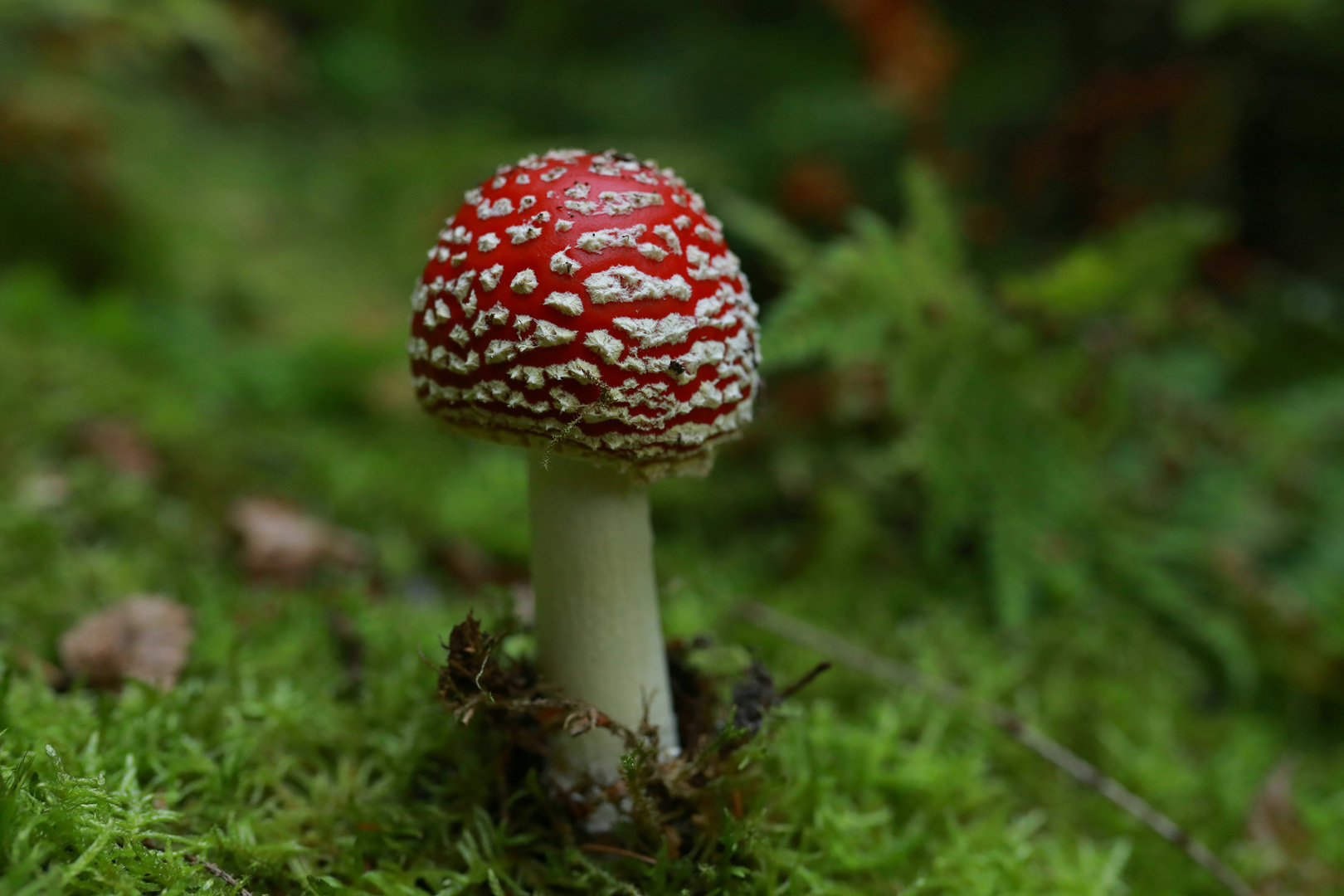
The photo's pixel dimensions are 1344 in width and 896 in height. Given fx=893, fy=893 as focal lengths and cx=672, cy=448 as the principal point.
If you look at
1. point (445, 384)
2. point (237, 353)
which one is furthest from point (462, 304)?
point (237, 353)

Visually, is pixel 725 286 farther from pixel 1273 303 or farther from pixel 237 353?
pixel 1273 303

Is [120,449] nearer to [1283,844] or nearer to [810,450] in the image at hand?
[810,450]

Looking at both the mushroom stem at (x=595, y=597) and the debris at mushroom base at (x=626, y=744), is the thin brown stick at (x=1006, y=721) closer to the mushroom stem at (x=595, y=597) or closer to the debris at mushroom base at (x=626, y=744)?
the debris at mushroom base at (x=626, y=744)

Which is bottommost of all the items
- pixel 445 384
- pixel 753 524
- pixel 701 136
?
pixel 753 524

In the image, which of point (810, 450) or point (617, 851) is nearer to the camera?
point (617, 851)

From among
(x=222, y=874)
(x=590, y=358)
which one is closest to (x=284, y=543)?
(x=222, y=874)

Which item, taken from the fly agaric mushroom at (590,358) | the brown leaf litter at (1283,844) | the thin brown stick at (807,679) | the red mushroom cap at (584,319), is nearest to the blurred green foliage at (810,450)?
the brown leaf litter at (1283,844)
